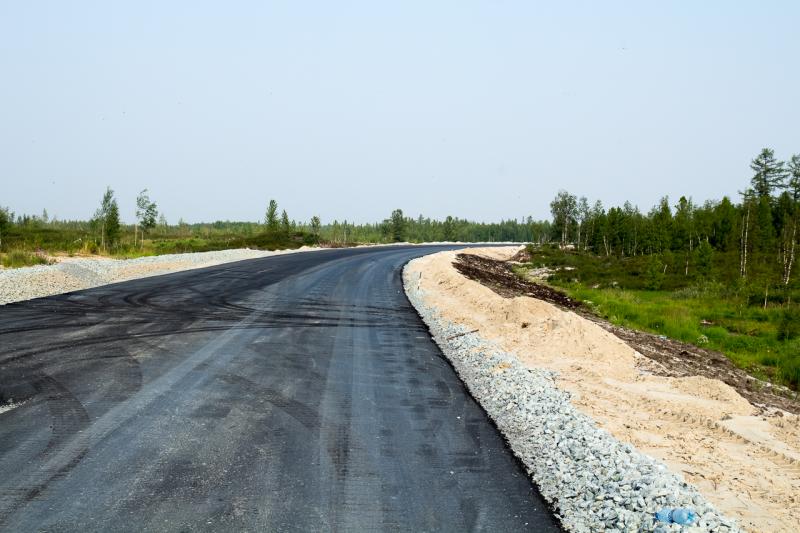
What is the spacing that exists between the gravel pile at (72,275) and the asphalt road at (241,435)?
17.8 ft

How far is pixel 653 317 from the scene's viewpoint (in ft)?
66.3

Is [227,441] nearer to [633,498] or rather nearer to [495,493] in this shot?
[495,493]

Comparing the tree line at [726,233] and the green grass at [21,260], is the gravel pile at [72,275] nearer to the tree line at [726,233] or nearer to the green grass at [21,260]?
the green grass at [21,260]

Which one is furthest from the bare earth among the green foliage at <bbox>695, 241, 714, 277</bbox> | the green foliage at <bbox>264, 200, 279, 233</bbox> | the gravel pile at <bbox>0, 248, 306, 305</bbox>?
the green foliage at <bbox>264, 200, 279, 233</bbox>

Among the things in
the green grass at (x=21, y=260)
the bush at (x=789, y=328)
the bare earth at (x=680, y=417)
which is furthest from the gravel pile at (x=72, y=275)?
the bush at (x=789, y=328)

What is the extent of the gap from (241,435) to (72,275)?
59.4 feet

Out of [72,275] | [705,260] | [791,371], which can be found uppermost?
[705,260]

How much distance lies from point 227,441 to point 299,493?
144 centimetres

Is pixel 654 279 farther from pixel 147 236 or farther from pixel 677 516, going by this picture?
pixel 147 236

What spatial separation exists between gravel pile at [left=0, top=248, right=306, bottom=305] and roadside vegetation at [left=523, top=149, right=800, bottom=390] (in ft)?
64.8

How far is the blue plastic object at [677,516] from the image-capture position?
3.87m

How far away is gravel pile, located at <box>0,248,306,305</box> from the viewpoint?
1638 centimetres

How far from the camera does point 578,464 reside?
16.9ft

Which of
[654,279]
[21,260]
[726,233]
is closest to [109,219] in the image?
[21,260]
